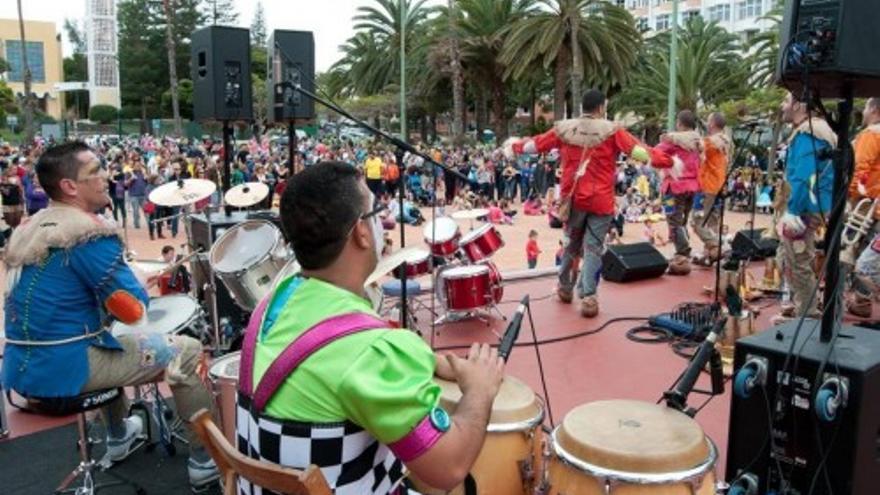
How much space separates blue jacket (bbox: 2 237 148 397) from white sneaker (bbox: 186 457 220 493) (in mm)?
673

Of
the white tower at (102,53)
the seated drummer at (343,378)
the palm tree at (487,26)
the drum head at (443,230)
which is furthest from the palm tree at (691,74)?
the white tower at (102,53)

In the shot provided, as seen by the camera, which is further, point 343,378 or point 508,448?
point 508,448

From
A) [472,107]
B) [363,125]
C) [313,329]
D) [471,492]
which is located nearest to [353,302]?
[313,329]

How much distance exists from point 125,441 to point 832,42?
394 centimetres

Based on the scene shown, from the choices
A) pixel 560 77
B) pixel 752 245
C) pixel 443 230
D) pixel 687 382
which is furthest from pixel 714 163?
pixel 560 77

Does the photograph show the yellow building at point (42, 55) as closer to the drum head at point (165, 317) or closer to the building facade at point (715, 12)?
the building facade at point (715, 12)

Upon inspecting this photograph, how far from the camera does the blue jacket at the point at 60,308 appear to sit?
3564 mm

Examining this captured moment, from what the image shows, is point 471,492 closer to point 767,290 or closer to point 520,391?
point 520,391

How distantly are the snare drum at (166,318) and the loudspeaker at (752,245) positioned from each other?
564 cm

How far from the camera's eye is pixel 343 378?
5.88ft

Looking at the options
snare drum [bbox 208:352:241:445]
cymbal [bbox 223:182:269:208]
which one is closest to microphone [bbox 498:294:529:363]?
snare drum [bbox 208:352:241:445]

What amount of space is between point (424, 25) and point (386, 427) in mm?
41621

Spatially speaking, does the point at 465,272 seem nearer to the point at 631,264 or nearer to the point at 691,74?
the point at 631,264

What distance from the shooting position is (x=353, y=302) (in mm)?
1949
